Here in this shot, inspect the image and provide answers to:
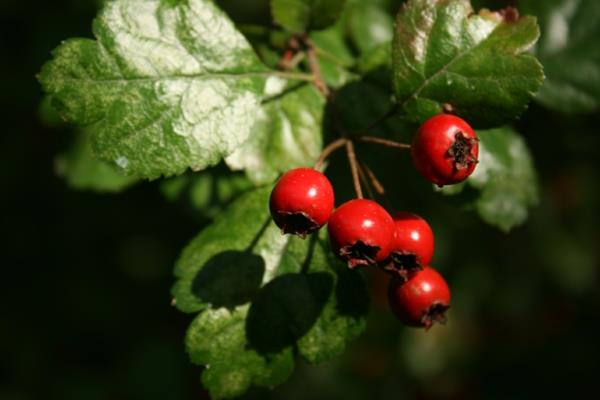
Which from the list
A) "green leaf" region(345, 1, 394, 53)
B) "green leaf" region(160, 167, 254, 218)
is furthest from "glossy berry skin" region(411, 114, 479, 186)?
"green leaf" region(345, 1, 394, 53)

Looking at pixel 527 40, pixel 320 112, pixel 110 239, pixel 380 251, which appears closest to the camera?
pixel 380 251

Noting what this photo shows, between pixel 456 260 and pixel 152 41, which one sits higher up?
pixel 152 41

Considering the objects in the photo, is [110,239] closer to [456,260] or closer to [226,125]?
[456,260]

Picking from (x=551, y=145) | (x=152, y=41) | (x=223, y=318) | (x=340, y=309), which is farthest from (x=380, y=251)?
(x=551, y=145)

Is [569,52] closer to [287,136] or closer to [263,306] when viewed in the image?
[287,136]

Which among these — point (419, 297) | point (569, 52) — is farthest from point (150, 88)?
point (569, 52)
